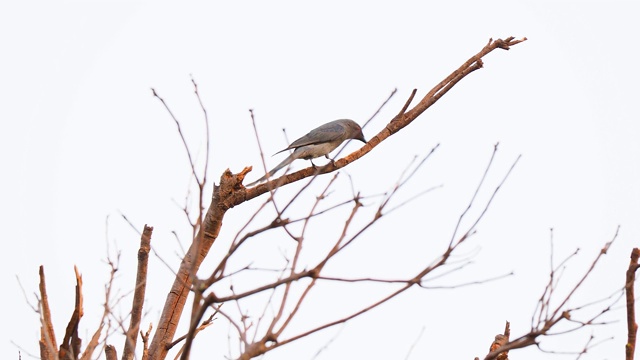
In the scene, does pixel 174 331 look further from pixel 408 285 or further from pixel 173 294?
pixel 408 285

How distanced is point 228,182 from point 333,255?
102 inches

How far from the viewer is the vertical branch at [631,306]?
9.29 feet

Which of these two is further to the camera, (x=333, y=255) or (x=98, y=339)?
(x=98, y=339)

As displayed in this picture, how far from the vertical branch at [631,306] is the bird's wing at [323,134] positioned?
5239mm

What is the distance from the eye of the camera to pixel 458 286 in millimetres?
2896

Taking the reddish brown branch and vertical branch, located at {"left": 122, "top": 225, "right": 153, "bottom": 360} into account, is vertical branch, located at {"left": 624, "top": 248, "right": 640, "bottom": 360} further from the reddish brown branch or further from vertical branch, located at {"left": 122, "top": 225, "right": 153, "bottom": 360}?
vertical branch, located at {"left": 122, "top": 225, "right": 153, "bottom": 360}

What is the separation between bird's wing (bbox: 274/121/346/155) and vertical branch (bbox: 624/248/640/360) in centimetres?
524

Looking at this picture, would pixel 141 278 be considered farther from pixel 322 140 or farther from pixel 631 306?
pixel 322 140

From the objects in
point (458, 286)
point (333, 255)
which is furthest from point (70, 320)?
point (458, 286)

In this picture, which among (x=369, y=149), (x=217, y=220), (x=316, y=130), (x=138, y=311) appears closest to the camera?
(x=138, y=311)

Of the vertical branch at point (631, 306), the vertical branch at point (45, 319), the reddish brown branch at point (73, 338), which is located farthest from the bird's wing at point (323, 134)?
the vertical branch at point (631, 306)

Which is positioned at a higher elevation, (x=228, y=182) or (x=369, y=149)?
(x=369, y=149)

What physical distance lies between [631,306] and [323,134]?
18.8 ft

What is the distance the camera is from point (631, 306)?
113 inches
